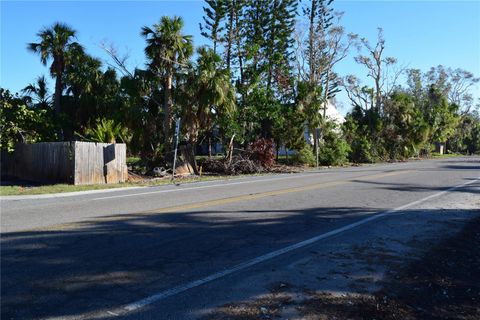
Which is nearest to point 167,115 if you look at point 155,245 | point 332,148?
point 155,245

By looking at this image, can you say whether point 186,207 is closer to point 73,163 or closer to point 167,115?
point 73,163

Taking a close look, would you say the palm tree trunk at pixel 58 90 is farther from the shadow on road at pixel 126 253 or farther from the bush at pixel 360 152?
the bush at pixel 360 152

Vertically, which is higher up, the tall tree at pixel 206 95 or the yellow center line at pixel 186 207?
the tall tree at pixel 206 95

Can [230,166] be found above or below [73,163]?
below

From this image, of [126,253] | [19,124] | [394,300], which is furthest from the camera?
[19,124]

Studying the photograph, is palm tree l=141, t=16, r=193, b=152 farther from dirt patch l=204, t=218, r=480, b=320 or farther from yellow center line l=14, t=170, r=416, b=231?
dirt patch l=204, t=218, r=480, b=320

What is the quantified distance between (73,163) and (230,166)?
9.60m

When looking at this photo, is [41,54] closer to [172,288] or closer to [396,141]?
[172,288]

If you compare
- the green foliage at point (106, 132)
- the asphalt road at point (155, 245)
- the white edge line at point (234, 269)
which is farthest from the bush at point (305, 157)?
the white edge line at point (234, 269)

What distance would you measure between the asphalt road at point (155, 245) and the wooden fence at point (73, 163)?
5.09m

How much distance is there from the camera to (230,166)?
81.7ft

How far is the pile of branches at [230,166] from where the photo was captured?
979 inches

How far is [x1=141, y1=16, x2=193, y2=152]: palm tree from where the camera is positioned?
22516 mm

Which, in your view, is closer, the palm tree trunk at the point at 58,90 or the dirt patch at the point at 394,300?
the dirt patch at the point at 394,300
